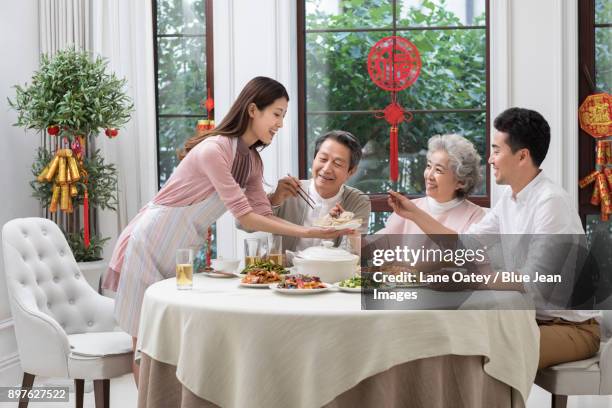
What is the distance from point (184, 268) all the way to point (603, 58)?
10.4ft

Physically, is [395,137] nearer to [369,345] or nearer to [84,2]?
[84,2]

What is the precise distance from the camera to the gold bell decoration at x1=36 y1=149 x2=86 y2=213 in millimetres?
4168

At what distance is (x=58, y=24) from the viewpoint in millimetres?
4598

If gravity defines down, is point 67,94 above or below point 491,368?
above

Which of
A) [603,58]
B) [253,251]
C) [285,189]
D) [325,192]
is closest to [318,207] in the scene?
[325,192]

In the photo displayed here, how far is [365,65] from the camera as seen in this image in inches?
187

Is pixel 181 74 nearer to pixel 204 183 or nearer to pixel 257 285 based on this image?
pixel 204 183

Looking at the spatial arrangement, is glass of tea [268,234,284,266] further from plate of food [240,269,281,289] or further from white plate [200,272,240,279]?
plate of food [240,269,281,289]

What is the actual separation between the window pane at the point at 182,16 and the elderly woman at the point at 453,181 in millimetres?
2145

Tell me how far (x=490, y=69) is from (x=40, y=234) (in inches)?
107

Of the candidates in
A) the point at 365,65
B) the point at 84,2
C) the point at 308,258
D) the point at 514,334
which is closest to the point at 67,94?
the point at 84,2

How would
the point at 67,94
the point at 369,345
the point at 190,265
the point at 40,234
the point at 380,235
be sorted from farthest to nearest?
the point at 67,94
the point at 380,235
the point at 40,234
the point at 190,265
the point at 369,345

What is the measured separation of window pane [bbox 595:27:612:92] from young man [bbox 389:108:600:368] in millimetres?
1887

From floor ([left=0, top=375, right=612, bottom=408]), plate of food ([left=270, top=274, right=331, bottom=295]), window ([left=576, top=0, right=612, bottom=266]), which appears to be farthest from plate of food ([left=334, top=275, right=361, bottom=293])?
window ([left=576, top=0, right=612, bottom=266])
